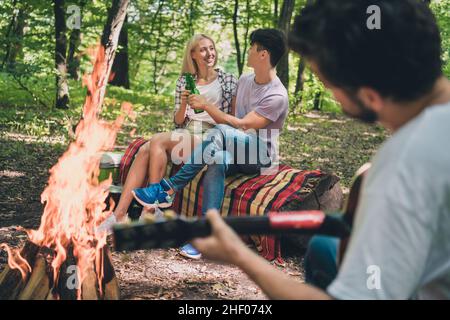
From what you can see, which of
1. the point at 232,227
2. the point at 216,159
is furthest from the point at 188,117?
the point at 232,227

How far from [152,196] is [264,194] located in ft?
3.21

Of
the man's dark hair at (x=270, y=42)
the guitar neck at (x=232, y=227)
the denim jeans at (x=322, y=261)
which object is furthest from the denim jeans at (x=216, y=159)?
the guitar neck at (x=232, y=227)

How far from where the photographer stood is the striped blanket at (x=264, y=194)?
165 inches

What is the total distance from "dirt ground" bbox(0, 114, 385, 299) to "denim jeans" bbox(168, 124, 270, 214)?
1.90ft

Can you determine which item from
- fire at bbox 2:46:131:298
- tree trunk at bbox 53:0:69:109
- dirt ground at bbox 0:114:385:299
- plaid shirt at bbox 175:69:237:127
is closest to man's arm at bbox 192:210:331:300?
fire at bbox 2:46:131:298

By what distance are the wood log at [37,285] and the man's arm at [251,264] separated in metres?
1.55

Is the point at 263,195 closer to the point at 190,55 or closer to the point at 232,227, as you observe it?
the point at 190,55

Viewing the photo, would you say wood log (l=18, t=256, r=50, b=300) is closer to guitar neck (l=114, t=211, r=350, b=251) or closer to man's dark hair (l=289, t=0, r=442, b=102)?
guitar neck (l=114, t=211, r=350, b=251)

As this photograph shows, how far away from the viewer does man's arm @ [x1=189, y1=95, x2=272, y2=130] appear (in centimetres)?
447

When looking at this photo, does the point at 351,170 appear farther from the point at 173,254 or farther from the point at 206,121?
the point at 173,254

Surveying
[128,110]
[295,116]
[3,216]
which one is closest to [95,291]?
[3,216]

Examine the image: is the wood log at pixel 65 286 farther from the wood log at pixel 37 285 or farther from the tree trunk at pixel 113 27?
the tree trunk at pixel 113 27

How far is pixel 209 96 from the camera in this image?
4.96 m

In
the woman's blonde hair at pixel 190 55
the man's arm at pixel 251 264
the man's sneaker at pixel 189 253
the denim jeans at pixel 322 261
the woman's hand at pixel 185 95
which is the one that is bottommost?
the man's sneaker at pixel 189 253
